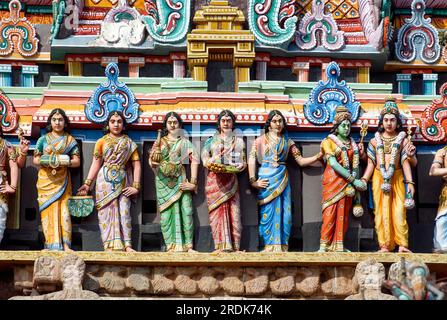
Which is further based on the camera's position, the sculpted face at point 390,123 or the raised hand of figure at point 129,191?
the sculpted face at point 390,123

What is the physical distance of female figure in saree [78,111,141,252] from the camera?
85.6ft

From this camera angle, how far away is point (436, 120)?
26.8m

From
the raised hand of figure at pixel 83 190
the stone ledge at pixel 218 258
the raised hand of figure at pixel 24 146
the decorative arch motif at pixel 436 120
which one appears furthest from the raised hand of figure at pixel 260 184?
the raised hand of figure at pixel 24 146

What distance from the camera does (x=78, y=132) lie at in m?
26.6

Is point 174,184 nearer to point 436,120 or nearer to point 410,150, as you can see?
point 410,150

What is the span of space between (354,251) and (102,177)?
10.1ft

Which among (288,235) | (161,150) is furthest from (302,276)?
(161,150)

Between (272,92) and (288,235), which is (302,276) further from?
(272,92)

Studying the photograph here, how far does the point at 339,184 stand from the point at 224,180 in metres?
1.35

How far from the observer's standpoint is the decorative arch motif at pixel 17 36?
2797cm

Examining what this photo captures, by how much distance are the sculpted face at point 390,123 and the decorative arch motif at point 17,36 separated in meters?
4.63

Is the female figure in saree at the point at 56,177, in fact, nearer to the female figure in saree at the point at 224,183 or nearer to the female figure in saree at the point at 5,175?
the female figure in saree at the point at 5,175

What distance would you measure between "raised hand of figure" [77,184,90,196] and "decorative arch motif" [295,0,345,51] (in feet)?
11.3

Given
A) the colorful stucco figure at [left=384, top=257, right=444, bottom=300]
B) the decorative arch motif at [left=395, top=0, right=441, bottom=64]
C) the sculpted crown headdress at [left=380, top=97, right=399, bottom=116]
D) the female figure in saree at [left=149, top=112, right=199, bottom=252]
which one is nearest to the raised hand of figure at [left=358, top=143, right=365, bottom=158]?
the sculpted crown headdress at [left=380, top=97, right=399, bottom=116]
